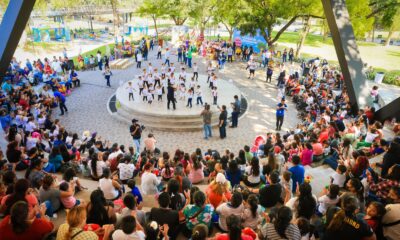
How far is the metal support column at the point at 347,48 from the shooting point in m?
10.7

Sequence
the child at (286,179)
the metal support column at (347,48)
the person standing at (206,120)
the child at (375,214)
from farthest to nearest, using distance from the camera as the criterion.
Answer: the person standing at (206,120)
the metal support column at (347,48)
the child at (286,179)
the child at (375,214)

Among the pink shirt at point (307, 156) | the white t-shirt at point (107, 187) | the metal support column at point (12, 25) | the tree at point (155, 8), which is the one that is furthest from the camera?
the tree at point (155, 8)

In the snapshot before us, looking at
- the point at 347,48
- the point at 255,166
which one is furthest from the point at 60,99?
the point at 347,48

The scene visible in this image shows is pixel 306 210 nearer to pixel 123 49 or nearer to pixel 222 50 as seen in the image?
pixel 222 50

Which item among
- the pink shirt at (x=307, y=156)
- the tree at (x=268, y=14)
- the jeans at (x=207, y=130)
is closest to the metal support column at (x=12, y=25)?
the jeans at (x=207, y=130)

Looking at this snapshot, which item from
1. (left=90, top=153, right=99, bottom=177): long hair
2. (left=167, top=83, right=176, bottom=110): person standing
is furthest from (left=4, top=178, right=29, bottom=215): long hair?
(left=167, top=83, right=176, bottom=110): person standing

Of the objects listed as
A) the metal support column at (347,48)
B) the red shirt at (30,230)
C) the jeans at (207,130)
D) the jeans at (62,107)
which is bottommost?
the jeans at (207,130)

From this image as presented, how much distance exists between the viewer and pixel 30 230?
393 centimetres

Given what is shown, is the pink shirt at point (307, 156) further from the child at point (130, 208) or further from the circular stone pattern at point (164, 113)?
the circular stone pattern at point (164, 113)

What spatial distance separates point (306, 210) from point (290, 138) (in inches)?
226

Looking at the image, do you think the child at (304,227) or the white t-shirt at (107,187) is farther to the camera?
the white t-shirt at (107,187)

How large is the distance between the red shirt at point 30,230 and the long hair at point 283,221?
315 centimetres

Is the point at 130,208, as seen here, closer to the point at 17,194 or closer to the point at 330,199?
the point at 17,194

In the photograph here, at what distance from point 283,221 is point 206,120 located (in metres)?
8.84
